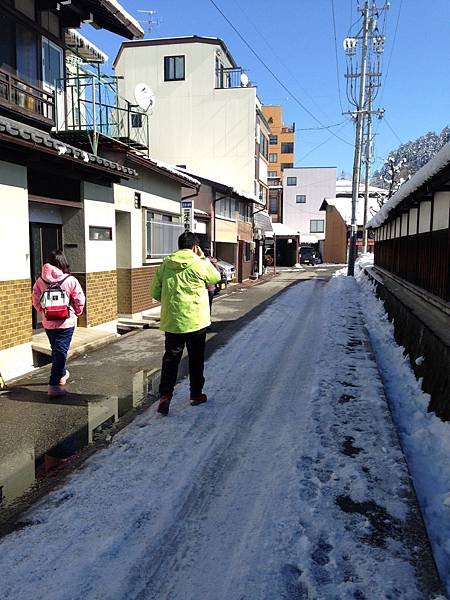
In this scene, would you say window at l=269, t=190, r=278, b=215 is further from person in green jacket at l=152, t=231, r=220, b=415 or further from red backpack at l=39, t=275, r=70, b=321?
person in green jacket at l=152, t=231, r=220, b=415

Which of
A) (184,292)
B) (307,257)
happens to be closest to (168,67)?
(307,257)

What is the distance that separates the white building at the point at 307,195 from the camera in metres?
64.4

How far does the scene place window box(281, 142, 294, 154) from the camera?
2857 inches

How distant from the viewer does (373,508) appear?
3.21 metres

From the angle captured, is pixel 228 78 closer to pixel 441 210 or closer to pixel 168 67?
pixel 168 67

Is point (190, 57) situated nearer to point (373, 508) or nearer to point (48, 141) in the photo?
point (48, 141)

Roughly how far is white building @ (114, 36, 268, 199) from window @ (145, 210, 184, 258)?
15.7m

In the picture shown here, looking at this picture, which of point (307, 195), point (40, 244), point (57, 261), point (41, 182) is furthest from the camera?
point (307, 195)

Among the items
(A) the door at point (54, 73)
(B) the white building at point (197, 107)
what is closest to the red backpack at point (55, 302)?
(A) the door at point (54, 73)

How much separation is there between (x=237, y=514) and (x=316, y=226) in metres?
63.0

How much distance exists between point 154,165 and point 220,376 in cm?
729

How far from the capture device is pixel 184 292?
192 inches

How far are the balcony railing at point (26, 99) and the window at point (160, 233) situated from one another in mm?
3542

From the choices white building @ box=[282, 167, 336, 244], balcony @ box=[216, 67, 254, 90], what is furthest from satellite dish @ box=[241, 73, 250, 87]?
white building @ box=[282, 167, 336, 244]
